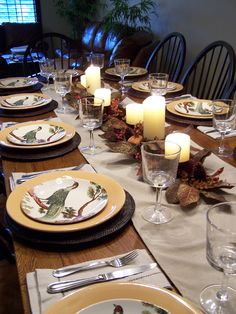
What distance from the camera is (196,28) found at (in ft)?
10.5

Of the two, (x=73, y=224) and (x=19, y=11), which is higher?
(x=19, y=11)

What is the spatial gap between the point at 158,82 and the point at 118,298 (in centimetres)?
117

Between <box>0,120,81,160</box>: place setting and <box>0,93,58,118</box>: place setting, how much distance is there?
26 cm

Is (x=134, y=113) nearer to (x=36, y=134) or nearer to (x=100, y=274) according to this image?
(x=36, y=134)

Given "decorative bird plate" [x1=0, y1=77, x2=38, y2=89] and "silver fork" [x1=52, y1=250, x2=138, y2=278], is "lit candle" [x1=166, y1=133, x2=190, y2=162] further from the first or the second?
"decorative bird plate" [x1=0, y1=77, x2=38, y2=89]

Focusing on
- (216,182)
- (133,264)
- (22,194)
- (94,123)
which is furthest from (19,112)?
(133,264)

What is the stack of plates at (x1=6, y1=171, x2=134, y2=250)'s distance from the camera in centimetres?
73

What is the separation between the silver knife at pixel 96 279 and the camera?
2.00ft

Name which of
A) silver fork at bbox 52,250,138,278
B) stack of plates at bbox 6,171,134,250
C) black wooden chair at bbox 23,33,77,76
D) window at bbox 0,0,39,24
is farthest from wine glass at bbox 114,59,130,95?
window at bbox 0,0,39,24

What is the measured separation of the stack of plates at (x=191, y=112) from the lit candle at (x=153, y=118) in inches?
11.8

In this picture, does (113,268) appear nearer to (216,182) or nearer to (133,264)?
(133,264)

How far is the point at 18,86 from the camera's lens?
1.93 m

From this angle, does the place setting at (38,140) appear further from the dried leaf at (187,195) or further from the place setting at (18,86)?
the place setting at (18,86)

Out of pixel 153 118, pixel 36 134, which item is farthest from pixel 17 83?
pixel 153 118
